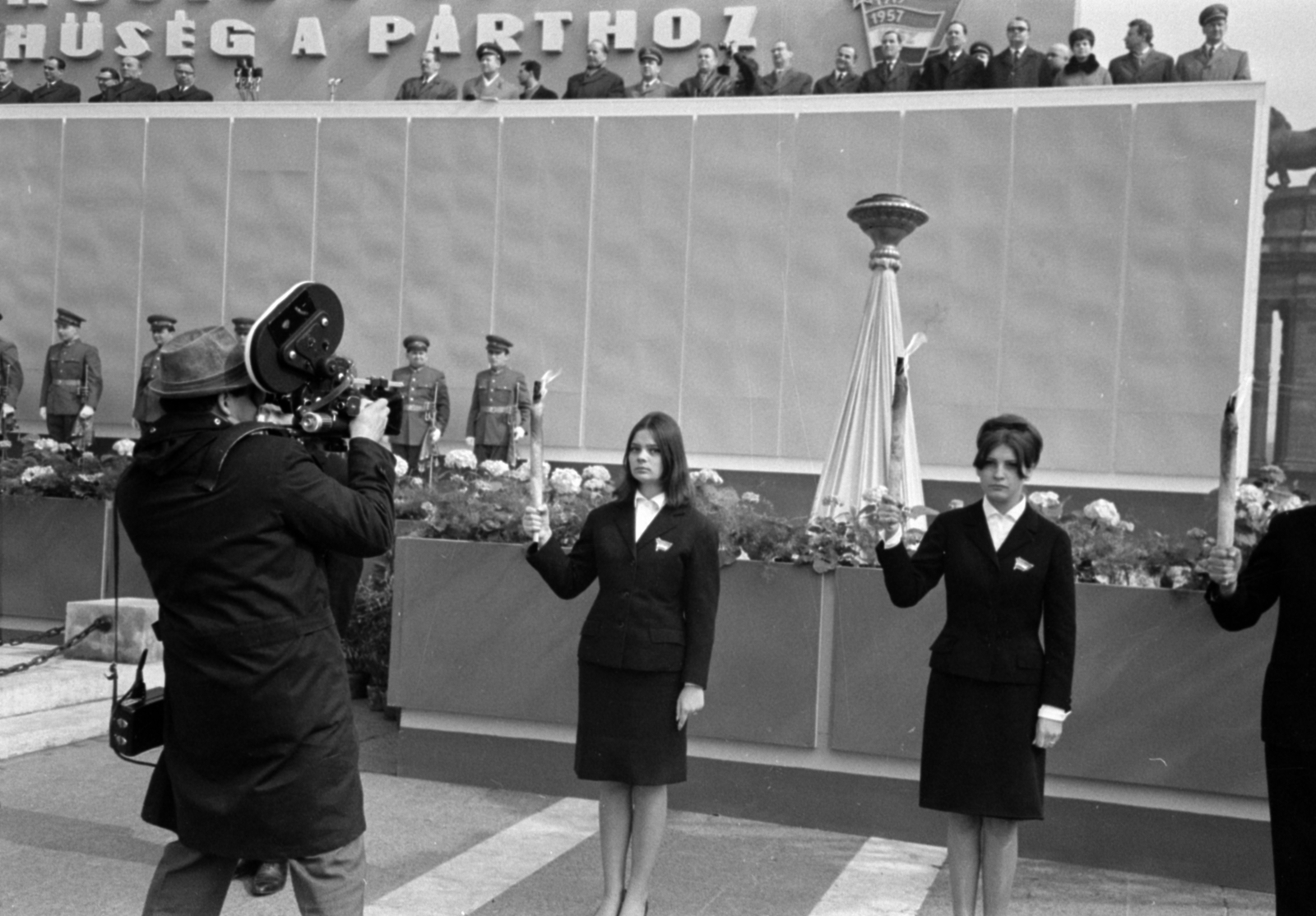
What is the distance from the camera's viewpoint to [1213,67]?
46.5 feet

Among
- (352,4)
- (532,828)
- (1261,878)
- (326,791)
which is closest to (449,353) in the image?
(352,4)

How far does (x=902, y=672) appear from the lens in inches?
239

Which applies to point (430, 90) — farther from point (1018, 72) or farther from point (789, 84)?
point (1018, 72)

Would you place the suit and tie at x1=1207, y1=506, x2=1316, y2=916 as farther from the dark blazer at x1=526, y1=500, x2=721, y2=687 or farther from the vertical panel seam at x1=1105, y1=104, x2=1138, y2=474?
the vertical panel seam at x1=1105, y1=104, x2=1138, y2=474

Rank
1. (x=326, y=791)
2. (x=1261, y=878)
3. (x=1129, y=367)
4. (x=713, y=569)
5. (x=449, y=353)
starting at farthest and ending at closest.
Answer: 1. (x=449, y=353)
2. (x=1129, y=367)
3. (x=1261, y=878)
4. (x=713, y=569)
5. (x=326, y=791)

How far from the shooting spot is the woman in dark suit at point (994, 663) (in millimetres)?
4383

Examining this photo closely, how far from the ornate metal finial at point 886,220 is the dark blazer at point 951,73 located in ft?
24.2

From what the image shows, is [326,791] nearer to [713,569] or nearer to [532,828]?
[713,569]

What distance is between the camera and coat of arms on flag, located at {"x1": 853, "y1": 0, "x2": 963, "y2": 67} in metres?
17.1

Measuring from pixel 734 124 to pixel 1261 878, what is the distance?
11814 millimetres

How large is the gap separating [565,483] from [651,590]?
9.28ft

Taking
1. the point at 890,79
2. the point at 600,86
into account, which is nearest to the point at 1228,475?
the point at 890,79

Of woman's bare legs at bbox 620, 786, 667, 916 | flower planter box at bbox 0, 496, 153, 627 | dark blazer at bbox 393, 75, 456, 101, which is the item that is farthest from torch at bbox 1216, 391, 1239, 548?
dark blazer at bbox 393, 75, 456, 101

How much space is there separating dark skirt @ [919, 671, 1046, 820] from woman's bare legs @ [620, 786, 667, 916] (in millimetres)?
889
